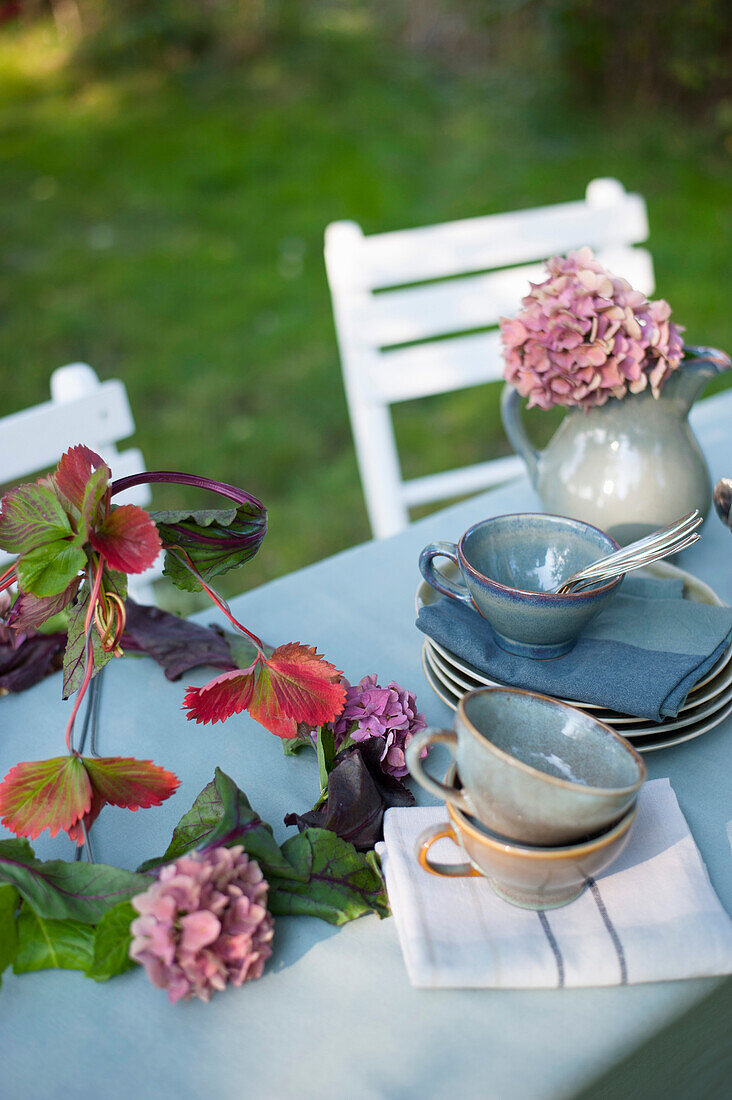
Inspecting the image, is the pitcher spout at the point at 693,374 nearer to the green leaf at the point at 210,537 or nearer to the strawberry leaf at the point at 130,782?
the green leaf at the point at 210,537

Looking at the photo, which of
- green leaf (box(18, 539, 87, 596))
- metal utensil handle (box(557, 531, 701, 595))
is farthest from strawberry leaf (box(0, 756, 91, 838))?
metal utensil handle (box(557, 531, 701, 595))

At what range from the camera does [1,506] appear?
22.7 inches

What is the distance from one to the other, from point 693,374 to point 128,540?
1.70 feet

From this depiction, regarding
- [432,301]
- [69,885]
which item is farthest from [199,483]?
[432,301]

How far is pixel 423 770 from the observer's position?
51 cm

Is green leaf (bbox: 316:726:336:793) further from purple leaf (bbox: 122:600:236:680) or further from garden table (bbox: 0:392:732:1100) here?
purple leaf (bbox: 122:600:236:680)

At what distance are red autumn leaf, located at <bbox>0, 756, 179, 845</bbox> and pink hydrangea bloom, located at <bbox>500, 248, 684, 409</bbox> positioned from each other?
0.47 m

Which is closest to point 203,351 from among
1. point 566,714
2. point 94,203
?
point 94,203

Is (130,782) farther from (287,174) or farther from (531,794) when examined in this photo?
(287,174)

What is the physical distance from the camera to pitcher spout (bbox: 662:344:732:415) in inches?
31.6

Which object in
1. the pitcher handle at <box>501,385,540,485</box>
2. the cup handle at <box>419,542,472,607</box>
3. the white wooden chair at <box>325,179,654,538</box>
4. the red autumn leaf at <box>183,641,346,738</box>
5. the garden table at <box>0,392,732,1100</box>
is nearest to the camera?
the garden table at <box>0,392,732,1100</box>

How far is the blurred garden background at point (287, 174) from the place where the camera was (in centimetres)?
265

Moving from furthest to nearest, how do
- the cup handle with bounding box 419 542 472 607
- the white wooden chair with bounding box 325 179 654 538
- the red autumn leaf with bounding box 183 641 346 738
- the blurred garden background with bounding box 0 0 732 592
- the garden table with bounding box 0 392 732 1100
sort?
the blurred garden background with bounding box 0 0 732 592 < the white wooden chair with bounding box 325 179 654 538 < the cup handle with bounding box 419 542 472 607 < the red autumn leaf with bounding box 183 641 346 738 < the garden table with bounding box 0 392 732 1100

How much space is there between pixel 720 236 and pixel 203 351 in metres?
1.87
